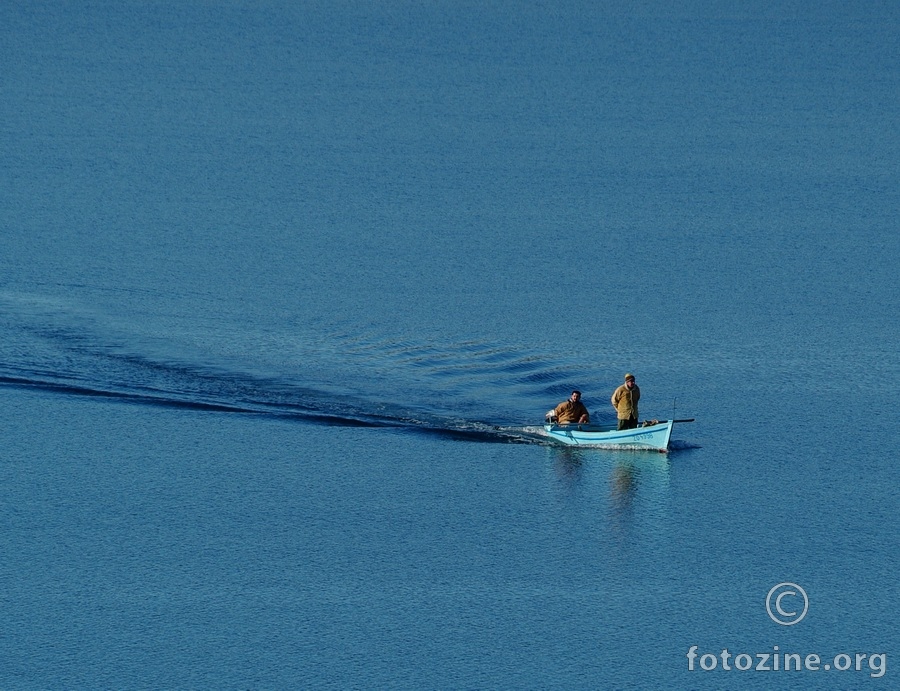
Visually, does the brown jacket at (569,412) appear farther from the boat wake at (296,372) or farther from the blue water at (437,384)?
the blue water at (437,384)

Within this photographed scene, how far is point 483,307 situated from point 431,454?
13605mm

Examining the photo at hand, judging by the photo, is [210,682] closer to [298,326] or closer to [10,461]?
[10,461]

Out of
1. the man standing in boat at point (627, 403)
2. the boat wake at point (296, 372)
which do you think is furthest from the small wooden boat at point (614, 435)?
the boat wake at point (296, 372)

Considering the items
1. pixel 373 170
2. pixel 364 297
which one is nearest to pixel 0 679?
pixel 364 297

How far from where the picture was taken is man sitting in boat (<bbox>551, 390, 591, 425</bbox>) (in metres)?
44.5

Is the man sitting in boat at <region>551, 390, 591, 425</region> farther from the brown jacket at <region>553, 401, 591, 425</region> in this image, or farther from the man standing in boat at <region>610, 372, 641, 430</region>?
the man standing in boat at <region>610, 372, 641, 430</region>

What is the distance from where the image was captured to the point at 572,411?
44531 millimetres

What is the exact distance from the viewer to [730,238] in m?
69.1

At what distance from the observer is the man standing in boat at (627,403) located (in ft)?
144

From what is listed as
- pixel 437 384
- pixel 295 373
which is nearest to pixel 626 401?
pixel 437 384

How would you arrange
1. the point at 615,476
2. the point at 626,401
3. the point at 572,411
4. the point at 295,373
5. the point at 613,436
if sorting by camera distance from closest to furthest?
the point at 615,476, the point at 626,401, the point at 572,411, the point at 613,436, the point at 295,373

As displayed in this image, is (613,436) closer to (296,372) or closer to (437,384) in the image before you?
(437,384)

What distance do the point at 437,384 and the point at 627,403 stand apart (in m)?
6.38

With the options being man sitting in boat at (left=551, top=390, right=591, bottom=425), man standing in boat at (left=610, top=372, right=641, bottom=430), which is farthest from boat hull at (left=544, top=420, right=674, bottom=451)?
man standing in boat at (left=610, top=372, right=641, bottom=430)
